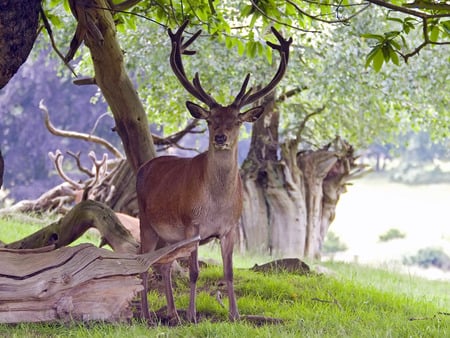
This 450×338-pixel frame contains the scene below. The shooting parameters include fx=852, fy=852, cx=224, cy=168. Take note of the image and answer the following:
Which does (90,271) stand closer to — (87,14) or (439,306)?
(87,14)

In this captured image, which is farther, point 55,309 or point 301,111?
point 301,111

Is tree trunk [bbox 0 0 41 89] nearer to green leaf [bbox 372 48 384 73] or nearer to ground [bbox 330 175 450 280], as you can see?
green leaf [bbox 372 48 384 73]

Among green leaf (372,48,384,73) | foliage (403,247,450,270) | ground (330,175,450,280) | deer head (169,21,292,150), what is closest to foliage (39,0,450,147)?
deer head (169,21,292,150)

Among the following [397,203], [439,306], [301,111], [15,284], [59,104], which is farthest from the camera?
[397,203]

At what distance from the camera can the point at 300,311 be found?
7.21 m

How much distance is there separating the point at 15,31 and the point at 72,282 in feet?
6.43

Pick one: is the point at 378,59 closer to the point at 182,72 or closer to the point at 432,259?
the point at 182,72

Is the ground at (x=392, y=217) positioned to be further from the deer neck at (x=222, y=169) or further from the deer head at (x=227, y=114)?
the deer neck at (x=222, y=169)

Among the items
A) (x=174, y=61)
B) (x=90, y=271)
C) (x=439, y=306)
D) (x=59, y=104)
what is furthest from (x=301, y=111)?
(x=59, y=104)

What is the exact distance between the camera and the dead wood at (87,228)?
25.5 ft

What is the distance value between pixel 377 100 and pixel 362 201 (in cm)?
3395

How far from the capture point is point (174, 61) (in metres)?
7.24

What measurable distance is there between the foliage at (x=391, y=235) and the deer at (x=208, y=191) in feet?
116

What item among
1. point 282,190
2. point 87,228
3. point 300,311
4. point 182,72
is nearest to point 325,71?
point 282,190
